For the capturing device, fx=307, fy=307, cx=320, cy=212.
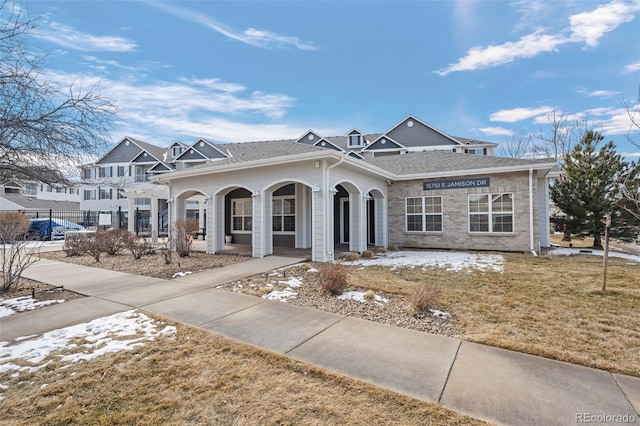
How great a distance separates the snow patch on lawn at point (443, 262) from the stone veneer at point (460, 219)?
1.41 meters

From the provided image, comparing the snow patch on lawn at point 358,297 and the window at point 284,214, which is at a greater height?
the window at point 284,214

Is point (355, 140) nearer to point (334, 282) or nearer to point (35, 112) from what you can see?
point (334, 282)

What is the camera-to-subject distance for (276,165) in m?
10.8

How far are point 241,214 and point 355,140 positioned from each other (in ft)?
66.0

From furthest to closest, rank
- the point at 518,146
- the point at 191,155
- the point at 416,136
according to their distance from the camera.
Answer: the point at 191,155 < the point at 518,146 < the point at 416,136

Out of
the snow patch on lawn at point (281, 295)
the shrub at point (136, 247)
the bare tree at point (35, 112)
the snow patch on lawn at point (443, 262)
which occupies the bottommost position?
the snow patch on lawn at point (281, 295)

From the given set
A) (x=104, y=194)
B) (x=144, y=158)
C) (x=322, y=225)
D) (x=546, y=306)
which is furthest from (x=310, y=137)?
(x=546, y=306)

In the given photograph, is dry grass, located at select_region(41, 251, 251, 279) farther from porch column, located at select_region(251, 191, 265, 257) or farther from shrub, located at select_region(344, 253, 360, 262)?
shrub, located at select_region(344, 253, 360, 262)

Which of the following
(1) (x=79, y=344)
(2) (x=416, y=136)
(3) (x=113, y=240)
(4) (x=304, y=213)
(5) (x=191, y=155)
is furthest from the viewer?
(5) (x=191, y=155)

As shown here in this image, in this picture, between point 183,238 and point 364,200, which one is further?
point 364,200

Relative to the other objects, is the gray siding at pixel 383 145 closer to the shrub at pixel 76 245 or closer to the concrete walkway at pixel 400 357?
the shrub at pixel 76 245

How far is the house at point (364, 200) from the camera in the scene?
10.5 m

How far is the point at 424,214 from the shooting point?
1425 cm

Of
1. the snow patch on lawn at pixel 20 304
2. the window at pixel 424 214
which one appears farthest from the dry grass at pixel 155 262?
the window at pixel 424 214
